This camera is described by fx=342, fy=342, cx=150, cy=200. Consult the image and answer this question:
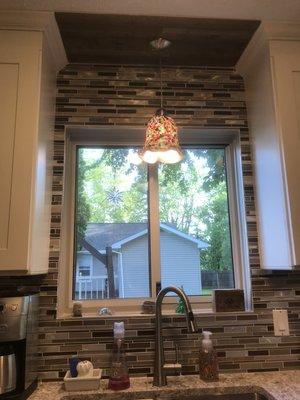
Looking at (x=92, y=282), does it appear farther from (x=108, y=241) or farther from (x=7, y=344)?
(x=7, y=344)

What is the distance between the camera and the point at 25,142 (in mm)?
1319

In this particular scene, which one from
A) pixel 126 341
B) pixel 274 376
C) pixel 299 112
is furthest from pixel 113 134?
pixel 274 376

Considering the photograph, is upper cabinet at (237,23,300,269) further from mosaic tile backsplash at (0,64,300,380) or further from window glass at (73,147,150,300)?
window glass at (73,147,150,300)

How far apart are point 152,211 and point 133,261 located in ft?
0.89

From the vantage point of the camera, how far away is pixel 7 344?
122cm

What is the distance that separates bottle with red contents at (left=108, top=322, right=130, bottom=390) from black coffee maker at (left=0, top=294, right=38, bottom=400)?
12.4 inches

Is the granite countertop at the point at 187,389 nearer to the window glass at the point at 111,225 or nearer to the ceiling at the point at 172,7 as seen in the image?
the window glass at the point at 111,225

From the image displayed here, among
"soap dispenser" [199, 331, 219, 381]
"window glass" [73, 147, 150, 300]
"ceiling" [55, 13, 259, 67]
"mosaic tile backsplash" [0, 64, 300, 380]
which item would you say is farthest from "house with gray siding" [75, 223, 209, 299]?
"ceiling" [55, 13, 259, 67]

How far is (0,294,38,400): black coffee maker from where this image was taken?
1.17 m

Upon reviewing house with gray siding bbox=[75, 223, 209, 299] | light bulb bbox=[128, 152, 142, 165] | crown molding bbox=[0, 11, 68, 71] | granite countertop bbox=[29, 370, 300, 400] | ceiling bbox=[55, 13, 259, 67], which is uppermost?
ceiling bbox=[55, 13, 259, 67]

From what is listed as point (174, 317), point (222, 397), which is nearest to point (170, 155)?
point (174, 317)

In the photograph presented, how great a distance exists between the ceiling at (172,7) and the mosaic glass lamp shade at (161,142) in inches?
17.3

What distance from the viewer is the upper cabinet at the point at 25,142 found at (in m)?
1.25

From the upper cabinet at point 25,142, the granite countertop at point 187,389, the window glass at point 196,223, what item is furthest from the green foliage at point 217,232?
the upper cabinet at point 25,142
